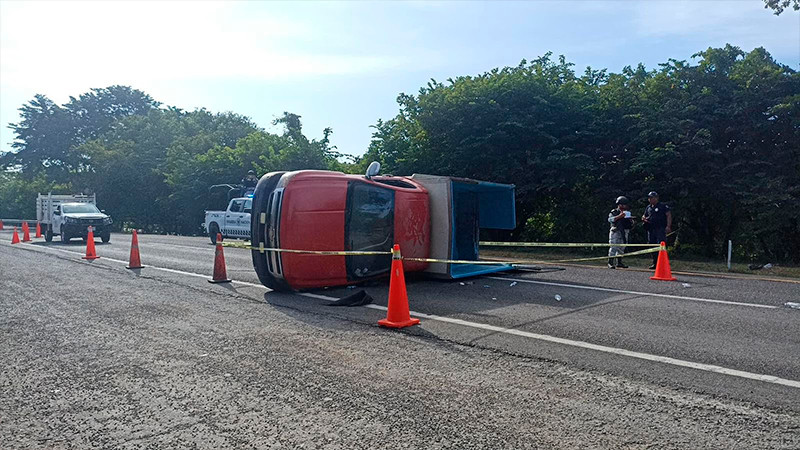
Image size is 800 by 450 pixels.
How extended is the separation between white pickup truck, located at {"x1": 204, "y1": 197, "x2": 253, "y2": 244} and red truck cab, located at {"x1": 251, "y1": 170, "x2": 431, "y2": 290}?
14256 millimetres

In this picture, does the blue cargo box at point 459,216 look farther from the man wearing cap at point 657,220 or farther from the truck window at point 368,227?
the man wearing cap at point 657,220

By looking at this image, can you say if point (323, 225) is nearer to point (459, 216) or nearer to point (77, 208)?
point (459, 216)

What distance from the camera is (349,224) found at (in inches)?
400

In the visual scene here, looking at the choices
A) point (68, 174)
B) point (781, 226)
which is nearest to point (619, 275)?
point (781, 226)

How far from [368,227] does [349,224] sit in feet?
1.39

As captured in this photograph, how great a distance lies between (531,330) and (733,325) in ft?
7.74

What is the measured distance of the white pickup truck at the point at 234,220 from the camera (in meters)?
24.3

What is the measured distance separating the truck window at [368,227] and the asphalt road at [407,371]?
97cm

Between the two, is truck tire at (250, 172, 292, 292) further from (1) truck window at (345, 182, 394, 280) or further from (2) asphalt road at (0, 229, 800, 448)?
(1) truck window at (345, 182, 394, 280)

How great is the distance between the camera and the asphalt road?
3.97 m

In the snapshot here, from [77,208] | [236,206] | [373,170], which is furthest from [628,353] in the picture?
[77,208]

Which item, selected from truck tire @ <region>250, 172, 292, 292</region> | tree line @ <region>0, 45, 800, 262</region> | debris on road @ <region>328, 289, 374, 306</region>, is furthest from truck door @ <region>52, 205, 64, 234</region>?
debris on road @ <region>328, 289, 374, 306</region>

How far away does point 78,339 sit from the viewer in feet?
22.1

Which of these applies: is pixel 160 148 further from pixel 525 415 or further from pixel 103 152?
pixel 525 415
